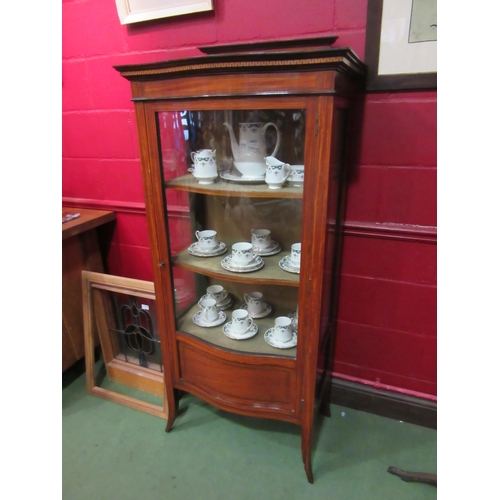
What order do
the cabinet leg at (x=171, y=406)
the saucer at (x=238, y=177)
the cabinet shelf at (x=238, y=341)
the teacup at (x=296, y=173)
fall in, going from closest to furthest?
the teacup at (x=296, y=173)
the saucer at (x=238, y=177)
the cabinet shelf at (x=238, y=341)
the cabinet leg at (x=171, y=406)

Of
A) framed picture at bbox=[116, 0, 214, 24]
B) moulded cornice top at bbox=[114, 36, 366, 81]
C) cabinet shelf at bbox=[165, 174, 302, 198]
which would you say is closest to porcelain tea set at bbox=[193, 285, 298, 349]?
cabinet shelf at bbox=[165, 174, 302, 198]

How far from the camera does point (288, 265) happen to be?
1185 millimetres

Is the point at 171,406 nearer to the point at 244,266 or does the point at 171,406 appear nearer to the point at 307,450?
the point at 307,450

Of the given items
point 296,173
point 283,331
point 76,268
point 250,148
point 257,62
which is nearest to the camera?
point 257,62

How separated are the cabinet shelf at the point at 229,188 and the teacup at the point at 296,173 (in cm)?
2

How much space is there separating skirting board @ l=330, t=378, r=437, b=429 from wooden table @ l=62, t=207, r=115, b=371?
1291mm

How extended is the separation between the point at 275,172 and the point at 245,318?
55 cm

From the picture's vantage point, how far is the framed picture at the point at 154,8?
1228mm

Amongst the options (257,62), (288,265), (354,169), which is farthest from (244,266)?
(257,62)

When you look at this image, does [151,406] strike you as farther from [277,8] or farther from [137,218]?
[277,8]

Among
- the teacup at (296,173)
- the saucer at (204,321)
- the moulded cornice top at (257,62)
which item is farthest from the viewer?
the saucer at (204,321)

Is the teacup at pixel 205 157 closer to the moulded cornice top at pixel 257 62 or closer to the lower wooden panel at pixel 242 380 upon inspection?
the moulded cornice top at pixel 257 62

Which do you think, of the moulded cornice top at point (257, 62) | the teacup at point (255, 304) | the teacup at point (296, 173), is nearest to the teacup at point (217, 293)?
the teacup at point (255, 304)

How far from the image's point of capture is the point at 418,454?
1391 mm
